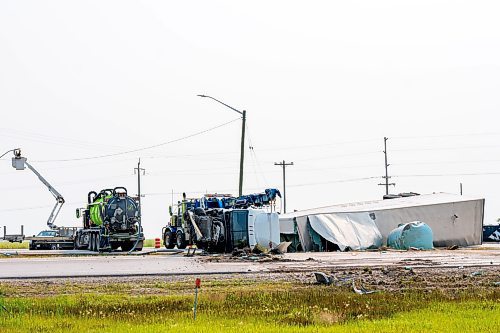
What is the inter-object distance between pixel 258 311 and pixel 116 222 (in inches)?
1356

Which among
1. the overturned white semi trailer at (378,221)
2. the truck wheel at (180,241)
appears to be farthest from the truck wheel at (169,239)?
the overturned white semi trailer at (378,221)

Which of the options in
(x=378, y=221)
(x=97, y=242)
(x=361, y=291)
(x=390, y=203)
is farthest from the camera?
(x=390, y=203)

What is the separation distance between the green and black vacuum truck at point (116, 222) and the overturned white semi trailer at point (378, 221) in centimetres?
808

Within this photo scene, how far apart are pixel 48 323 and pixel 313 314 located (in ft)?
13.9

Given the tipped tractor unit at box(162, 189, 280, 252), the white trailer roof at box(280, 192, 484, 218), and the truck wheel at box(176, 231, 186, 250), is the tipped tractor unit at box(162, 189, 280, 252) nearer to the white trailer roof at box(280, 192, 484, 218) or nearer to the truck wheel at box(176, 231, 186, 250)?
the truck wheel at box(176, 231, 186, 250)

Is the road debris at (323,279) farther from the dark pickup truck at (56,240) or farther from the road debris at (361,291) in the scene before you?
the dark pickup truck at (56,240)

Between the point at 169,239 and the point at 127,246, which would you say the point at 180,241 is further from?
the point at 127,246

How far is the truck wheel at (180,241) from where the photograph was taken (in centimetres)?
4953

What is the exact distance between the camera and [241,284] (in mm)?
21797

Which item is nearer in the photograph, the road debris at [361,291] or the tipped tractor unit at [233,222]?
the road debris at [361,291]

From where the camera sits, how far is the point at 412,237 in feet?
161

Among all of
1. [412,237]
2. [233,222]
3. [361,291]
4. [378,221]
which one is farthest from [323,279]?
[378,221]

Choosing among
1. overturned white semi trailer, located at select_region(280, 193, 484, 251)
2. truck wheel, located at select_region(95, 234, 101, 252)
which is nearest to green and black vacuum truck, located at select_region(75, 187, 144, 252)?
truck wheel, located at select_region(95, 234, 101, 252)

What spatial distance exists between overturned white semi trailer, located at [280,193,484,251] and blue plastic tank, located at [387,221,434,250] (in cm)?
163
